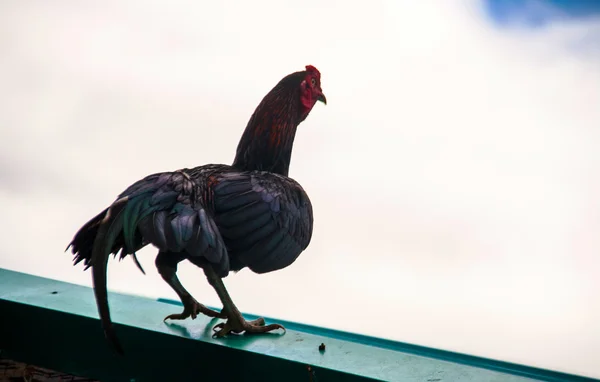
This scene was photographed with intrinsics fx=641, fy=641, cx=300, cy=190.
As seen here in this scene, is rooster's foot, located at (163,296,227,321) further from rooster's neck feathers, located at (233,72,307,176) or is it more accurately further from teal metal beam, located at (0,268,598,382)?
rooster's neck feathers, located at (233,72,307,176)

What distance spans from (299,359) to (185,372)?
0.27 metres

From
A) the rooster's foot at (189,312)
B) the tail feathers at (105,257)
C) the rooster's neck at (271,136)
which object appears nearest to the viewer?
the tail feathers at (105,257)

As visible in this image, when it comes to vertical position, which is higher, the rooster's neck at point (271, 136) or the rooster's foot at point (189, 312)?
the rooster's neck at point (271, 136)

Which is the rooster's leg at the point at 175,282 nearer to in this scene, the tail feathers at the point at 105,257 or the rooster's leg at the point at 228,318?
the rooster's leg at the point at 228,318

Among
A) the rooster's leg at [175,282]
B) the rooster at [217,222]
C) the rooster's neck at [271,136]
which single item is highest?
the rooster's neck at [271,136]

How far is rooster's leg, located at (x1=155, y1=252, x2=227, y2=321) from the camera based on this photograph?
149cm

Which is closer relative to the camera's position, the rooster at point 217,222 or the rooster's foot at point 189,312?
the rooster at point 217,222

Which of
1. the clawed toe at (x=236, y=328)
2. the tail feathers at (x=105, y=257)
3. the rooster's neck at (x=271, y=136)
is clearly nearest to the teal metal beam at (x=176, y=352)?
the clawed toe at (x=236, y=328)

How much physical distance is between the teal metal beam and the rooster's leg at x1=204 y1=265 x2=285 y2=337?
0.02m


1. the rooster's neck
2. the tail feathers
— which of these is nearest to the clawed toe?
the tail feathers

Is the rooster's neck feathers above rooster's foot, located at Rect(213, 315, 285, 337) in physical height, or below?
above

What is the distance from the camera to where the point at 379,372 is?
1.27 metres

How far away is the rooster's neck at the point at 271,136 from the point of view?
168cm

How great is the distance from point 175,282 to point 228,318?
0.16 meters
